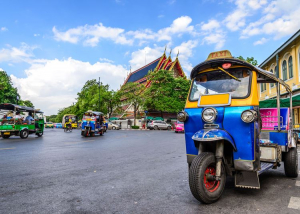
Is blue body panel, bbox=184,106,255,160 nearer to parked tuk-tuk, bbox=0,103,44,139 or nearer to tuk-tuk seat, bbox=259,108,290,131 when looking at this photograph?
tuk-tuk seat, bbox=259,108,290,131

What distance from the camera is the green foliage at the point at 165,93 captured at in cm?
3758

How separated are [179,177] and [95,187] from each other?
1.77 m

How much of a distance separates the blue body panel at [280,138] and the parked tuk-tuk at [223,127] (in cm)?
50

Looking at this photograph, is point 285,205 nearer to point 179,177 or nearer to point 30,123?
point 179,177

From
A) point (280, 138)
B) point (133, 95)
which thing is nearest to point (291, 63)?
point (280, 138)

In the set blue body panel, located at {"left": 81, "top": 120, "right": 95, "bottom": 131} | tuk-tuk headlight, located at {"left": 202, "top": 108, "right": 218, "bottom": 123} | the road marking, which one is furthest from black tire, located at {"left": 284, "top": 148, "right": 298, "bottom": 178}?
blue body panel, located at {"left": 81, "top": 120, "right": 95, "bottom": 131}

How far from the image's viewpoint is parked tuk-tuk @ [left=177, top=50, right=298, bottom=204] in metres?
3.34

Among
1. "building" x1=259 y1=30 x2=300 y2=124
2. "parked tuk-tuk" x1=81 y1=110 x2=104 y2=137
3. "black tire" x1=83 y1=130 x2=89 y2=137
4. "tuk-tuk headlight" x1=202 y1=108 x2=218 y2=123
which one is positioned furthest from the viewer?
"parked tuk-tuk" x1=81 y1=110 x2=104 y2=137

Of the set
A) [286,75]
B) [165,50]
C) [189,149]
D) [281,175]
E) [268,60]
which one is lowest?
[281,175]

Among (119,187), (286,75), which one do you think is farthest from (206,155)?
(286,75)

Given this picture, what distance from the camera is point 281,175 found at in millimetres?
5211

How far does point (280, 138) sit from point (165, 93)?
33.5 meters

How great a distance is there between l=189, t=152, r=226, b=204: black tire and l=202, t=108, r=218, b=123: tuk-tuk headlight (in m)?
0.56

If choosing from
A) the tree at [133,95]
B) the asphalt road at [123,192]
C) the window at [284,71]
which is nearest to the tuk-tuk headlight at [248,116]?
the asphalt road at [123,192]
